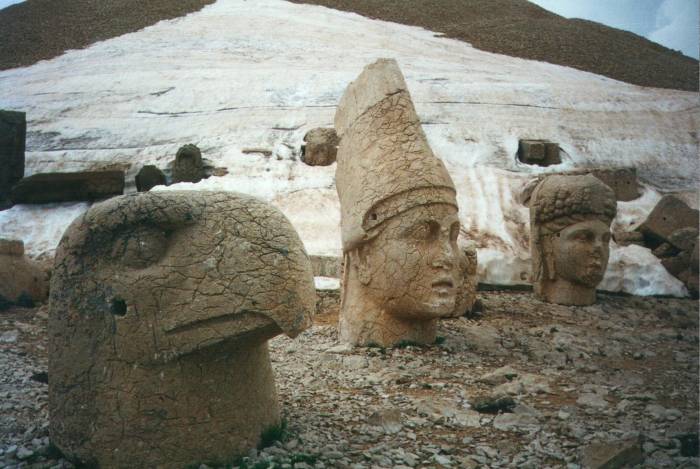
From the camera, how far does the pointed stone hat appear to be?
5.96 metres

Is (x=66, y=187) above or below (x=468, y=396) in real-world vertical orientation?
above

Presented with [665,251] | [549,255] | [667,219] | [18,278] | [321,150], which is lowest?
[18,278]

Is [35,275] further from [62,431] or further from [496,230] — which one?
[496,230]

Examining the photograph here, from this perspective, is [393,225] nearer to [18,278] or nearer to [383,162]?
[383,162]

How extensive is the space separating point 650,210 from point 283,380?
883 centimetres

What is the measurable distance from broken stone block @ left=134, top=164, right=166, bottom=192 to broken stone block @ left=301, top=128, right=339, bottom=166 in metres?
2.65

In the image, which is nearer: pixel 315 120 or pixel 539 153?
pixel 539 153

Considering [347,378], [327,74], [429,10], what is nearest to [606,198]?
[347,378]

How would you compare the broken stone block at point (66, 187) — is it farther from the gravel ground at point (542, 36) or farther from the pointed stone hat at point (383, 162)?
the gravel ground at point (542, 36)

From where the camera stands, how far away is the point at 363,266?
6.17 m

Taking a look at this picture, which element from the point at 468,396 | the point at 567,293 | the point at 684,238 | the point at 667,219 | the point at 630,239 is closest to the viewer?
the point at 468,396

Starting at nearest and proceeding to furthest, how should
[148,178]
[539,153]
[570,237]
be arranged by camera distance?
[570,237]
[148,178]
[539,153]

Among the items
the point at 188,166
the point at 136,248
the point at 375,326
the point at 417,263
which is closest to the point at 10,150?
the point at 188,166

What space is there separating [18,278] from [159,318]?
5.40 m
